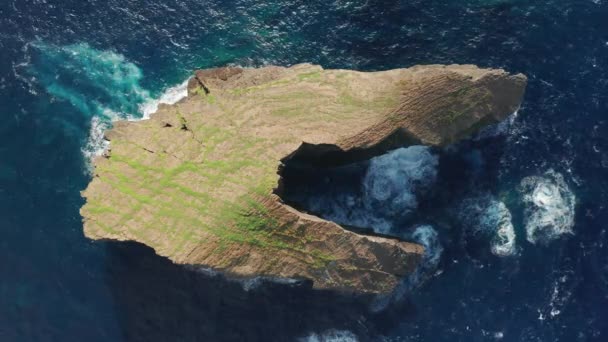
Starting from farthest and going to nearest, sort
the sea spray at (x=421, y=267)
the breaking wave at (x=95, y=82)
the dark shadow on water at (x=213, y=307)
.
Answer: the breaking wave at (x=95, y=82) < the sea spray at (x=421, y=267) < the dark shadow on water at (x=213, y=307)

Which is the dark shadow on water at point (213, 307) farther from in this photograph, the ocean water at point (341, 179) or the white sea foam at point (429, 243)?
the white sea foam at point (429, 243)

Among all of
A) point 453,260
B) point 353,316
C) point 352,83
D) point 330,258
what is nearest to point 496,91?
point 352,83

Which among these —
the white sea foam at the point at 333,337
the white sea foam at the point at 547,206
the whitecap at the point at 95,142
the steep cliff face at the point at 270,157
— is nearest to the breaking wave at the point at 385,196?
the steep cliff face at the point at 270,157

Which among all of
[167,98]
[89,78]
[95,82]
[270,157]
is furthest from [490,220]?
[89,78]

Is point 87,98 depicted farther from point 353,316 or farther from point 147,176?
point 353,316

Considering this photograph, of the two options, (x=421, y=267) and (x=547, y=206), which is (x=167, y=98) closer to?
(x=421, y=267)
